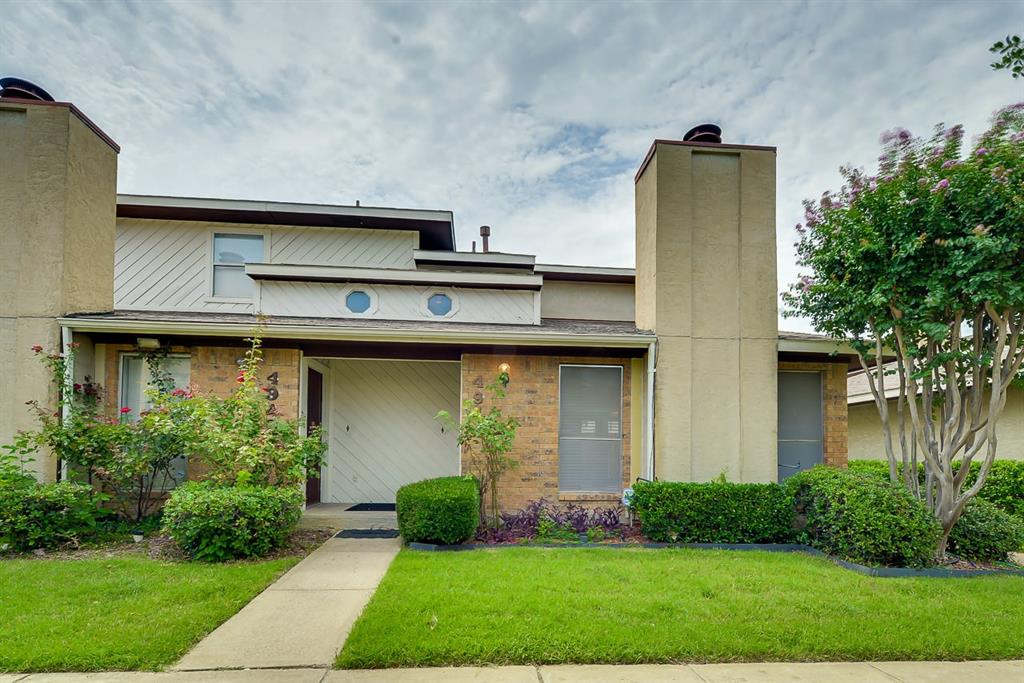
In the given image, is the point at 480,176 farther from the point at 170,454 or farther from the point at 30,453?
the point at 30,453

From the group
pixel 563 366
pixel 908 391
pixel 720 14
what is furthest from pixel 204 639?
pixel 720 14

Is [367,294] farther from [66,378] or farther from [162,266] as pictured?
[162,266]

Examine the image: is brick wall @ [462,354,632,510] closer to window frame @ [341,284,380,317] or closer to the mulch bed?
window frame @ [341,284,380,317]

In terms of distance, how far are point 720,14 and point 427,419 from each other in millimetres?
7770

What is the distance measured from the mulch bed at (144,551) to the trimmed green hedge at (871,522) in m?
6.30

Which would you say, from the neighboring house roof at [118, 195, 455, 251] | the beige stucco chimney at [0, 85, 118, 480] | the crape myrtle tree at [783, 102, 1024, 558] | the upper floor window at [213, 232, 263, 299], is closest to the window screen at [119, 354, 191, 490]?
the beige stucco chimney at [0, 85, 118, 480]

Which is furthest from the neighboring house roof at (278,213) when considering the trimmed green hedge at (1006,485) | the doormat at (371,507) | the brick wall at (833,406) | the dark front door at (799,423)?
the trimmed green hedge at (1006,485)

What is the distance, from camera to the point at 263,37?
7914 millimetres

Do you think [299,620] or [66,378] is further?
[66,378]

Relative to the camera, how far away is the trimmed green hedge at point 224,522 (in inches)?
225

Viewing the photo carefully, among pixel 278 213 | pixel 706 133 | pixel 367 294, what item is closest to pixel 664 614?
pixel 367 294

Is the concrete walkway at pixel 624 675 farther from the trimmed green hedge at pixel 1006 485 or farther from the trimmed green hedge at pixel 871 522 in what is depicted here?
the trimmed green hedge at pixel 1006 485

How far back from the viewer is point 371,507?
349 inches

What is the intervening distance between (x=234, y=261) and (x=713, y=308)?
884 centimetres
